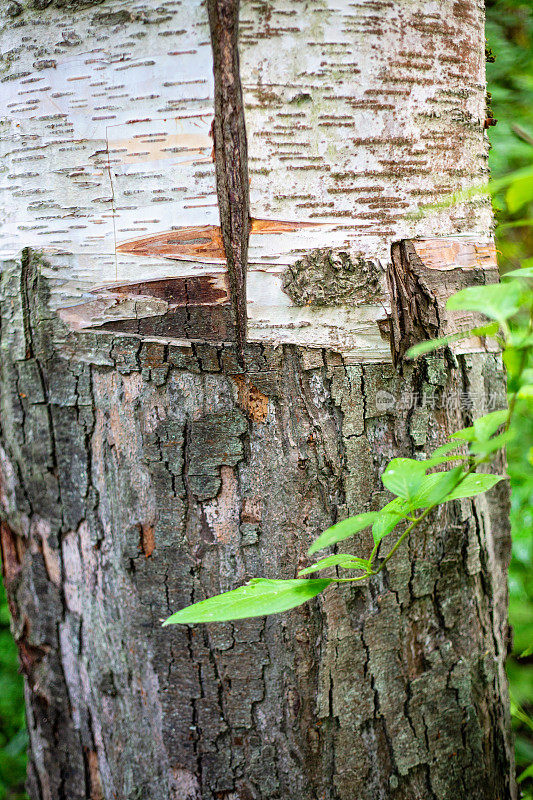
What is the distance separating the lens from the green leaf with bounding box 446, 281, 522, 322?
0.58 meters

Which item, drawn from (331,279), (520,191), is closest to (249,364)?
(331,279)

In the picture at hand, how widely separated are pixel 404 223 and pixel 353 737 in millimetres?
1021

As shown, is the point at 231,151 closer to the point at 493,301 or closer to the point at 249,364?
the point at 249,364

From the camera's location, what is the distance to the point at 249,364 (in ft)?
3.55

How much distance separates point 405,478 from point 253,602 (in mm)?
260

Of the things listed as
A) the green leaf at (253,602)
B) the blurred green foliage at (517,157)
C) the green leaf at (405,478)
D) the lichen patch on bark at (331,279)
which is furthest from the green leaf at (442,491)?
the blurred green foliage at (517,157)

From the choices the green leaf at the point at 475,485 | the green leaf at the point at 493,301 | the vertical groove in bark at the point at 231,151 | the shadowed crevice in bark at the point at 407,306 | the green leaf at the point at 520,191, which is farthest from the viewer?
the shadowed crevice in bark at the point at 407,306

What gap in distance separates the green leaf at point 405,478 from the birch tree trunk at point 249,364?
322 millimetres

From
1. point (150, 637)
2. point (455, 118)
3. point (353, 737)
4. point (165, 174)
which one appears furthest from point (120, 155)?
point (353, 737)

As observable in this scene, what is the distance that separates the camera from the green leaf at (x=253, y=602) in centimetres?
70

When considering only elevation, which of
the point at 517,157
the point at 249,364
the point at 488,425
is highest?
the point at 517,157

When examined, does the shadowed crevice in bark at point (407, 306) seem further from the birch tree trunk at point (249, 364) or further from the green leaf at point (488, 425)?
the green leaf at point (488, 425)

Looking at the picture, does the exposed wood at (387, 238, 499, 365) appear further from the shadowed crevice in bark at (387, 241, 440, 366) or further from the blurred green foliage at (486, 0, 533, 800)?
the blurred green foliage at (486, 0, 533, 800)

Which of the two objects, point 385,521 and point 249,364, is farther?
point 249,364
